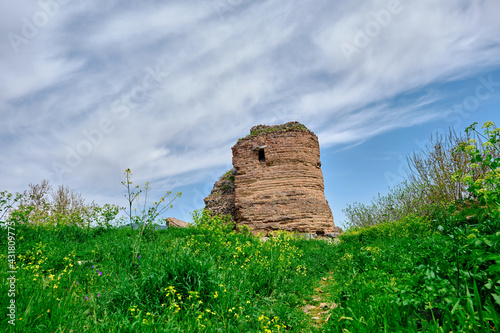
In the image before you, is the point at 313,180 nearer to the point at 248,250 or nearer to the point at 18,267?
the point at 248,250

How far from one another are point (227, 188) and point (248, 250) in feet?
44.8

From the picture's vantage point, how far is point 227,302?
3691 mm

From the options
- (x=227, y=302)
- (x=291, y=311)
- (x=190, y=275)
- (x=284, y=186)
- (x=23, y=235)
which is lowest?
(x=291, y=311)

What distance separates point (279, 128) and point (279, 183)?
4.03 m

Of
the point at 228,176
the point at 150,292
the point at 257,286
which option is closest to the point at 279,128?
the point at 228,176

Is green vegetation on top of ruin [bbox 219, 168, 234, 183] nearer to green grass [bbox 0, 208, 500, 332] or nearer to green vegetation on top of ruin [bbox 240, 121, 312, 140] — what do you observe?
green vegetation on top of ruin [bbox 240, 121, 312, 140]

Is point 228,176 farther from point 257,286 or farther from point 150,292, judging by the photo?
point 150,292

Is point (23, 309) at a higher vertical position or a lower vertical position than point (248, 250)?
lower

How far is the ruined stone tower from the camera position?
16891 millimetres

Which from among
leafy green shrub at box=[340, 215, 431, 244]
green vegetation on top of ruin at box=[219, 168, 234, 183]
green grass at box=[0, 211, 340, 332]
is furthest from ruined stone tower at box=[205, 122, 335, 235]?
green grass at box=[0, 211, 340, 332]

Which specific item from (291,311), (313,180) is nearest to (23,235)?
(291,311)

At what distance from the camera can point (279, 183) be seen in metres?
17.5

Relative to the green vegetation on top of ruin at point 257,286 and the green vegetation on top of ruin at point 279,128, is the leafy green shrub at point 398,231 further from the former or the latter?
the green vegetation on top of ruin at point 279,128

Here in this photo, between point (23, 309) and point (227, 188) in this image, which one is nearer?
point (23, 309)
